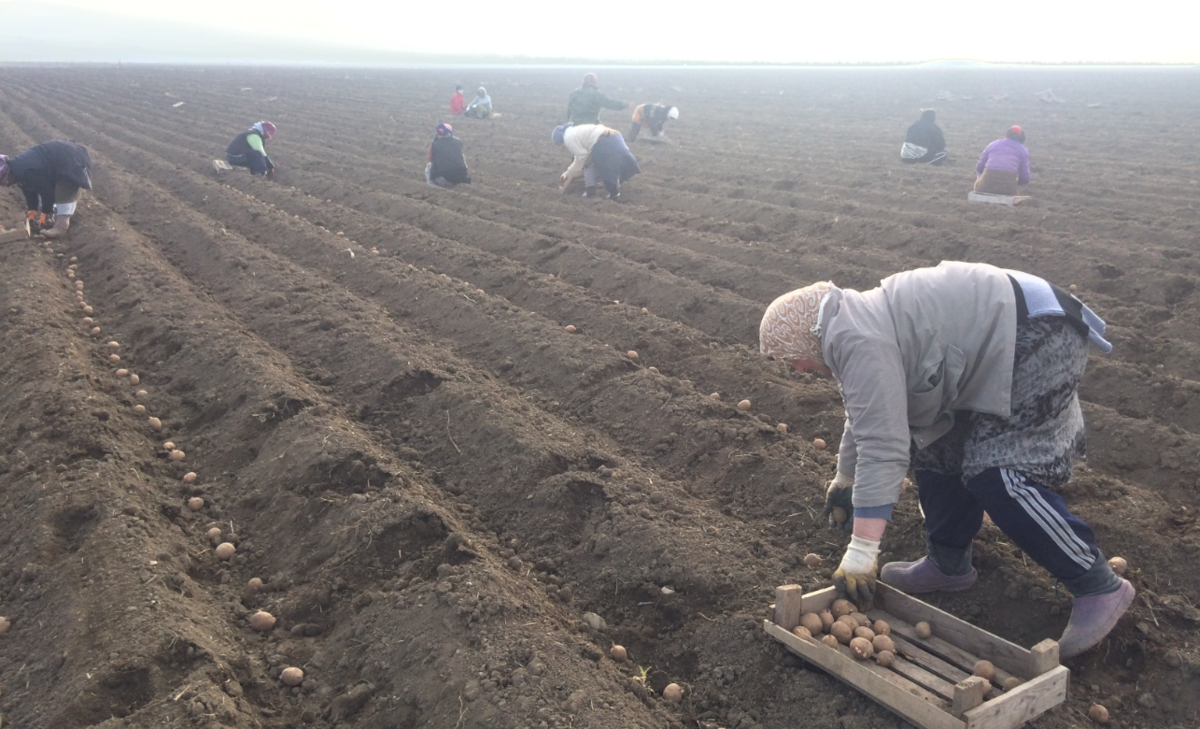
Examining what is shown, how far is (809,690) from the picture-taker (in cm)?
300

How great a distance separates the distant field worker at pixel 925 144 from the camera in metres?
13.8

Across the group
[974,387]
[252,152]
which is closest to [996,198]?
[974,387]

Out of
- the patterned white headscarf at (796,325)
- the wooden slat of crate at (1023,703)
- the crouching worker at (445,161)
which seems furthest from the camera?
the crouching worker at (445,161)

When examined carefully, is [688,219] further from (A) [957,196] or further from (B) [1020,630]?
(B) [1020,630]

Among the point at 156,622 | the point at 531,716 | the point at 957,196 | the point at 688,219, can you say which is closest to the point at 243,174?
the point at 688,219

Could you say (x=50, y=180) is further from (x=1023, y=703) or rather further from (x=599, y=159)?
(x=1023, y=703)

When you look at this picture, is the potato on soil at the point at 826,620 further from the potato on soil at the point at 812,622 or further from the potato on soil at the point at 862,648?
the potato on soil at the point at 862,648

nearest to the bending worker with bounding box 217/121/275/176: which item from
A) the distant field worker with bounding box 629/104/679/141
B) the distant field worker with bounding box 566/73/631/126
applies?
the distant field worker with bounding box 566/73/631/126

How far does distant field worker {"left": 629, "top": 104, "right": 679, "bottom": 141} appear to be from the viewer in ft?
54.5

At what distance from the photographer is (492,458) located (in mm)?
4621

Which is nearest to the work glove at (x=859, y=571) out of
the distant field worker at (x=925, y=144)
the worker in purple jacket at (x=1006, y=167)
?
the worker in purple jacket at (x=1006, y=167)

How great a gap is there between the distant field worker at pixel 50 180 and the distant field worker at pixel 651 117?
9895 millimetres

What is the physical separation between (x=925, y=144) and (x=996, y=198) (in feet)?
12.3

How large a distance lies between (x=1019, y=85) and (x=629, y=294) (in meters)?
32.4
